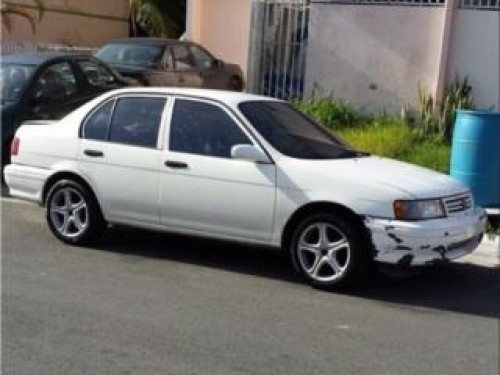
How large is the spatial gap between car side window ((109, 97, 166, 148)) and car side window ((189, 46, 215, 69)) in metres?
9.60

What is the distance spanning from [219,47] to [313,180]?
12.4 m

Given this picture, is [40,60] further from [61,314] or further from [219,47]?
[219,47]

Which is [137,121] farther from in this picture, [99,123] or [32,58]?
[32,58]

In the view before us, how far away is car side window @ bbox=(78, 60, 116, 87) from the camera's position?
39.8 ft

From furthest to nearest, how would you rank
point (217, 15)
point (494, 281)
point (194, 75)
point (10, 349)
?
1. point (217, 15)
2. point (194, 75)
3. point (494, 281)
4. point (10, 349)

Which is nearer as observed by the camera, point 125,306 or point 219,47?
point 125,306

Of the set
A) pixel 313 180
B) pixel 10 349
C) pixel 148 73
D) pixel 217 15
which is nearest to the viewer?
pixel 10 349

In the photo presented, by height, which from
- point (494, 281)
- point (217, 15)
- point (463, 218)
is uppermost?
point (217, 15)

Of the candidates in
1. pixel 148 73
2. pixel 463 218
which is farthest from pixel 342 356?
pixel 148 73

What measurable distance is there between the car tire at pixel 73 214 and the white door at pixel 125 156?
4.9 inches

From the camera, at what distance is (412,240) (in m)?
6.78

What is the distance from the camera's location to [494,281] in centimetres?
769

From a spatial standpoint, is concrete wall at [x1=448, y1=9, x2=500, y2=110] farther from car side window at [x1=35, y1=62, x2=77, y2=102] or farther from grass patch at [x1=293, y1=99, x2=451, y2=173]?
car side window at [x1=35, y1=62, x2=77, y2=102]

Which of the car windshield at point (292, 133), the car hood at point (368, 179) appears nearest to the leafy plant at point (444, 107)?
the car windshield at point (292, 133)
